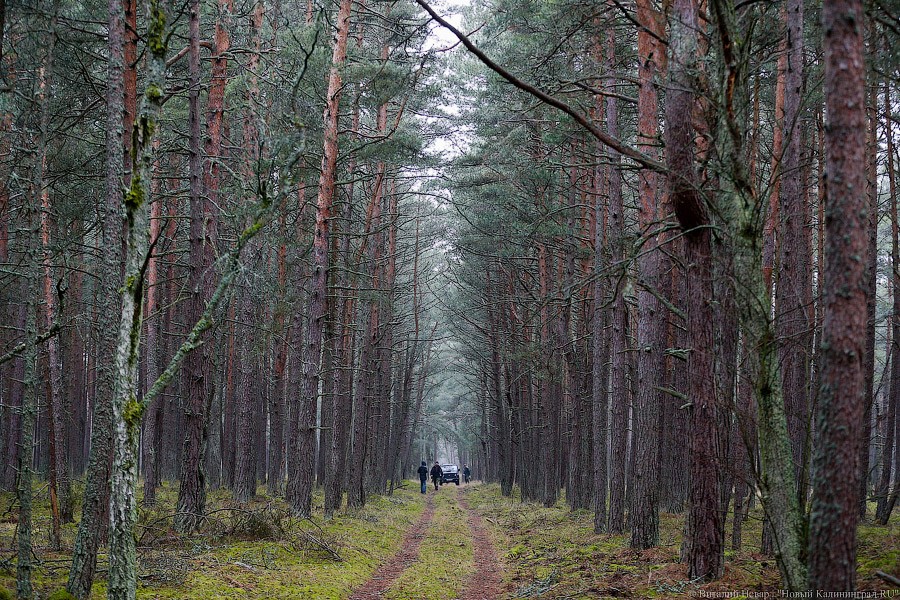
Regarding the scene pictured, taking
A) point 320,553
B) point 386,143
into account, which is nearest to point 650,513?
point 320,553

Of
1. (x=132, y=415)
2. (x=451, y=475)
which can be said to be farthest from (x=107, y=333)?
(x=451, y=475)

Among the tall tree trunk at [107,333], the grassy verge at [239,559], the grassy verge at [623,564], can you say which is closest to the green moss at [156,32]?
the tall tree trunk at [107,333]

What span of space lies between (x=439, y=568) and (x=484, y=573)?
2.59 ft

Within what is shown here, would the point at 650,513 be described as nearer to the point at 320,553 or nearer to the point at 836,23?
the point at 320,553

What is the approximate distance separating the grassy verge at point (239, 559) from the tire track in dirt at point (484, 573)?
5.58 feet

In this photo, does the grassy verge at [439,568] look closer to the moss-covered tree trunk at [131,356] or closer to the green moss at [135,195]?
the moss-covered tree trunk at [131,356]

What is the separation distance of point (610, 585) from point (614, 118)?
8738 mm

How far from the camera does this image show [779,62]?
39.7ft

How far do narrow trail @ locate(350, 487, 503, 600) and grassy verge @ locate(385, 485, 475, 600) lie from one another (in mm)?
123

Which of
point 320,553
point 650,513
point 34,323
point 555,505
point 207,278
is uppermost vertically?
point 207,278

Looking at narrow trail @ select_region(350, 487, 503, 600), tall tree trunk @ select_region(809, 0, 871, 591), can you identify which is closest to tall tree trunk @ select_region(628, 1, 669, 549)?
narrow trail @ select_region(350, 487, 503, 600)

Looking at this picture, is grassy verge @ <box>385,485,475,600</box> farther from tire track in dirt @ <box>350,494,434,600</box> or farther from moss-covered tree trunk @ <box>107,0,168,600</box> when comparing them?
moss-covered tree trunk @ <box>107,0,168,600</box>

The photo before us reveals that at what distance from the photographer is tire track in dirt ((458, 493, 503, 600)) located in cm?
913

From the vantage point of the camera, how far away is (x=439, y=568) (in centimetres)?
1110
